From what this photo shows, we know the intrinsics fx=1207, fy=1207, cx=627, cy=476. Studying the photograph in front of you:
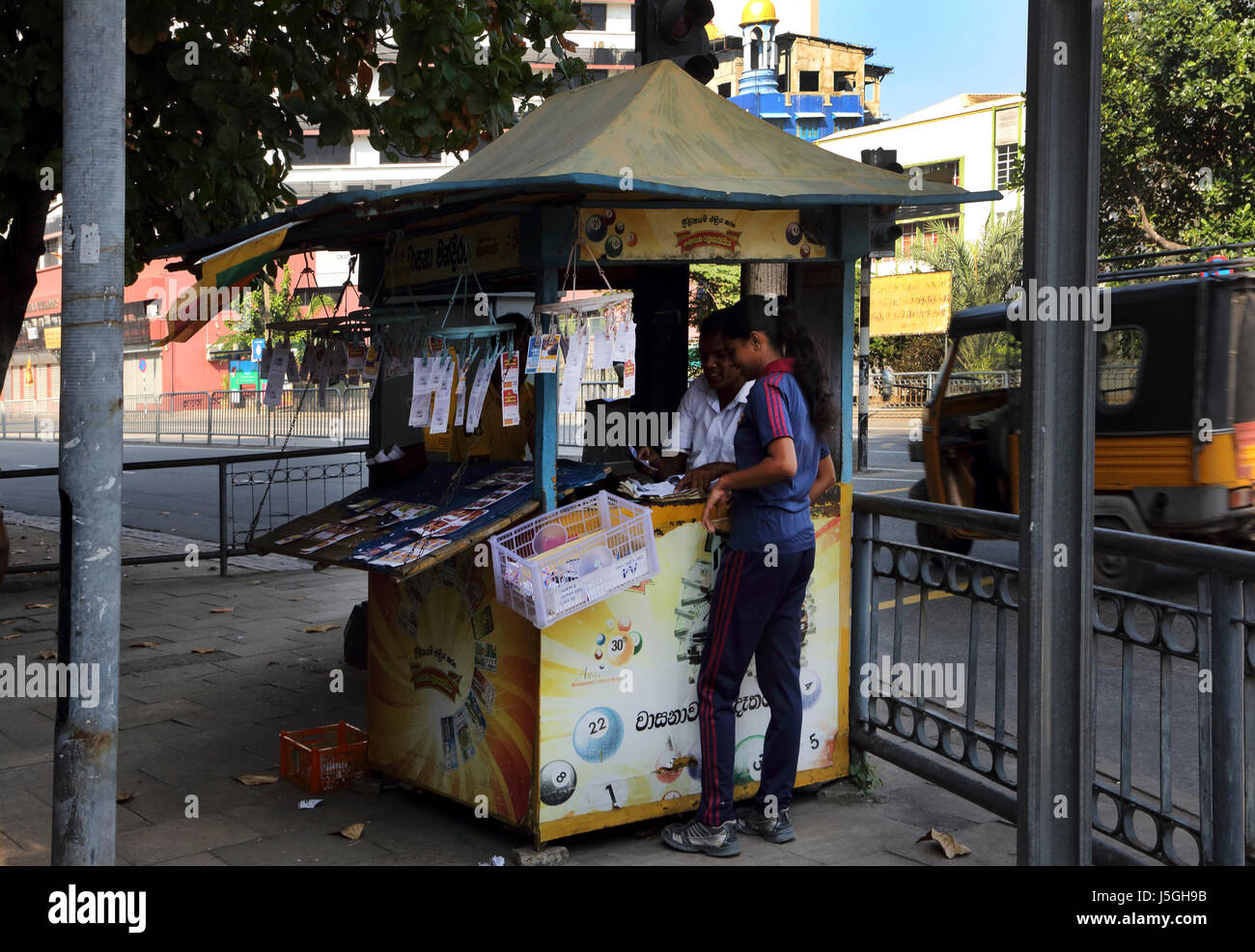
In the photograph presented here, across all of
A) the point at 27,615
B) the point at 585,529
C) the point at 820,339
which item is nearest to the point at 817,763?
the point at 585,529

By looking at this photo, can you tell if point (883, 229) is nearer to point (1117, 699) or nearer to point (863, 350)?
point (1117, 699)

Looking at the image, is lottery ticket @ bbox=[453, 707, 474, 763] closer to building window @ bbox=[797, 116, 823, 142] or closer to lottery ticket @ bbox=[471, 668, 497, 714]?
lottery ticket @ bbox=[471, 668, 497, 714]

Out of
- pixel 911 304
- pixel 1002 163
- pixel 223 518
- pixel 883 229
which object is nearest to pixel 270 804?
pixel 223 518

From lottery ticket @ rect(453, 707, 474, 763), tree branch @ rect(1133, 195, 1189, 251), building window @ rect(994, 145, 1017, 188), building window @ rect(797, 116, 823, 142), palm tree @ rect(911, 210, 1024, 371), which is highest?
building window @ rect(797, 116, 823, 142)

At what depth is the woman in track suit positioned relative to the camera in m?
4.29

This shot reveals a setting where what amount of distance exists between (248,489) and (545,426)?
11.2 m

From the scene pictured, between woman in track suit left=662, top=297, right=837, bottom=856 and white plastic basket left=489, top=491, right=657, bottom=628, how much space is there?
0.93 ft

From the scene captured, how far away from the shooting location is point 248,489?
Answer: 48.4 ft

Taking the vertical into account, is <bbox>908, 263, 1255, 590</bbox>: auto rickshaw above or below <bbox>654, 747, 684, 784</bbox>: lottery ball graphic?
above

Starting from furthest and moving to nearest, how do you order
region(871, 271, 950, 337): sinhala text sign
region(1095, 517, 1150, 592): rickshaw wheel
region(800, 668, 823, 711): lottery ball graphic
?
region(871, 271, 950, 337): sinhala text sign → region(1095, 517, 1150, 592): rickshaw wheel → region(800, 668, 823, 711): lottery ball graphic

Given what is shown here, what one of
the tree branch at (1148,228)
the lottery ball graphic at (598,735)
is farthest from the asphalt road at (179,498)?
the tree branch at (1148,228)

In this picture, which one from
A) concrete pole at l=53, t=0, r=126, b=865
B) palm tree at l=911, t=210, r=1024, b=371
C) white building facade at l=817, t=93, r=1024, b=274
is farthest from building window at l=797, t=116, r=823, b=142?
concrete pole at l=53, t=0, r=126, b=865

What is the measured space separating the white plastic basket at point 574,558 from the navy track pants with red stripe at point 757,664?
318 millimetres

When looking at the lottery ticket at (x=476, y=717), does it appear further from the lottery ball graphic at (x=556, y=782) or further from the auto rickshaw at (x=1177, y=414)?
the auto rickshaw at (x=1177, y=414)
